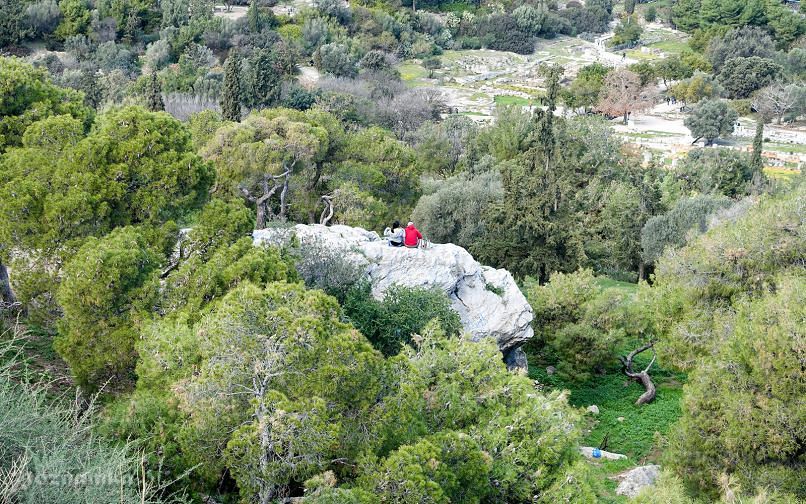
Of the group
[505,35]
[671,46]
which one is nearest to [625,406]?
[505,35]

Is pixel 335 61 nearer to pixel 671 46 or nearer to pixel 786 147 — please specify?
pixel 786 147

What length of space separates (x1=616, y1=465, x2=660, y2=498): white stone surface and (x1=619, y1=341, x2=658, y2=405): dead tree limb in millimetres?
4772

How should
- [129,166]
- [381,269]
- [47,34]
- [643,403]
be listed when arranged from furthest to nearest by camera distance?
1. [47,34]
2. [643,403]
3. [381,269]
4. [129,166]

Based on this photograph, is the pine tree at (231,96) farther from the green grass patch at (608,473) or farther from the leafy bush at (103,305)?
the green grass patch at (608,473)

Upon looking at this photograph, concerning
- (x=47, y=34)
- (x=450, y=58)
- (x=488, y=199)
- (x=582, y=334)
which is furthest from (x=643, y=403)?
(x=450, y=58)

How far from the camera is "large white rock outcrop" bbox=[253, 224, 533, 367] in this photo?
21.4 metres

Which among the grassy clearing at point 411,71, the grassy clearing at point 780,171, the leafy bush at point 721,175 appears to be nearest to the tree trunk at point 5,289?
the leafy bush at point 721,175

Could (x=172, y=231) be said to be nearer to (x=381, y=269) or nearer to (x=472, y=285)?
(x=381, y=269)

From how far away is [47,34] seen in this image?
65.3 meters

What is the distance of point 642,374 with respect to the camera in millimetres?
24516

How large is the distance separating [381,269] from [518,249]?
1011 cm

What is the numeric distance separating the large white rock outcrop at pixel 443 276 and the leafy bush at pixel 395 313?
2.85 ft

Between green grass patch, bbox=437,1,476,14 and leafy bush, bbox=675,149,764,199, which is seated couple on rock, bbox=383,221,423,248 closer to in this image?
leafy bush, bbox=675,149,764,199

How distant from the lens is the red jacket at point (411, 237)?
22.0 meters
